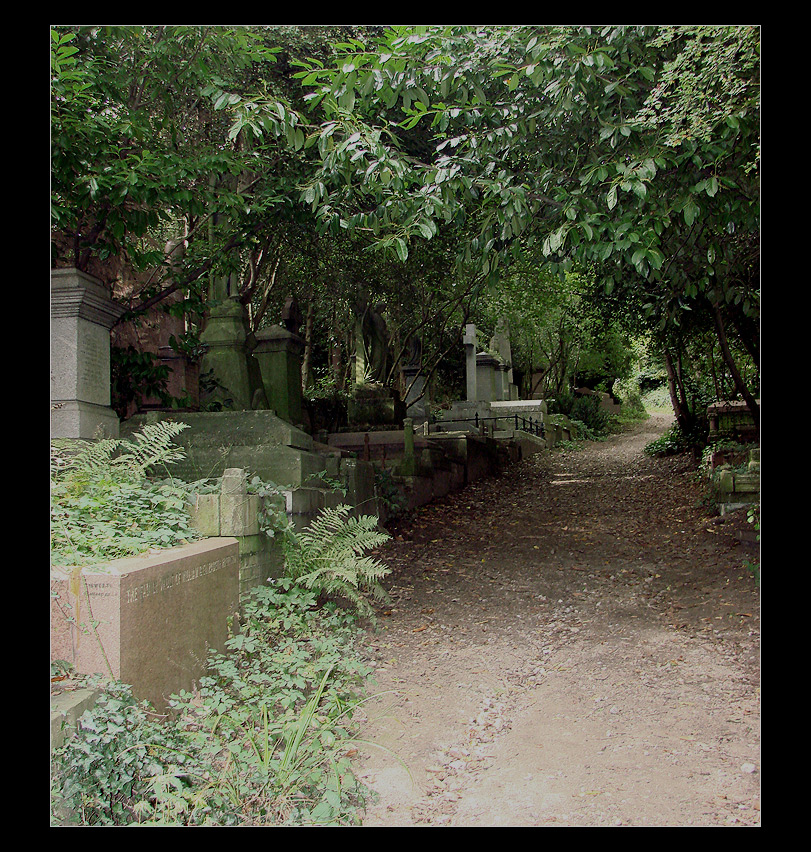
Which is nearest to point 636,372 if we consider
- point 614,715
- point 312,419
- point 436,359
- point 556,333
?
point 556,333

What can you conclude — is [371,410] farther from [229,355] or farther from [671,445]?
[671,445]

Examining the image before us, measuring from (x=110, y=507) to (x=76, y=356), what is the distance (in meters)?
2.43

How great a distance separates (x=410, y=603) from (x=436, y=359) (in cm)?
1367

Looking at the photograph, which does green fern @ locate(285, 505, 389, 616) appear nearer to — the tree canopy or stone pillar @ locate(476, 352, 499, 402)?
the tree canopy

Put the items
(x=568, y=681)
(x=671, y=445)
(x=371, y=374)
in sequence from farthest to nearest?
(x=671, y=445) < (x=371, y=374) < (x=568, y=681)

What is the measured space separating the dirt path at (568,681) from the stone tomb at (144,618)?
3.94 ft

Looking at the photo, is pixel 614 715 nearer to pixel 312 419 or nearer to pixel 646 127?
pixel 646 127

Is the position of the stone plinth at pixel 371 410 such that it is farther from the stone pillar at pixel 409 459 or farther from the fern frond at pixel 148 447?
the fern frond at pixel 148 447

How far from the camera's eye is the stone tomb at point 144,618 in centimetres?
333

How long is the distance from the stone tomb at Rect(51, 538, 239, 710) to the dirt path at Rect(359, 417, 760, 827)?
1200 millimetres

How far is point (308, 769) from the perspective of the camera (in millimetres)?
3508

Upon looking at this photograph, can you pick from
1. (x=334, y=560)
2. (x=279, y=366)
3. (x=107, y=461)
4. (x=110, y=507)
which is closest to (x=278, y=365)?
(x=279, y=366)

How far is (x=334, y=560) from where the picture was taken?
5793 mm

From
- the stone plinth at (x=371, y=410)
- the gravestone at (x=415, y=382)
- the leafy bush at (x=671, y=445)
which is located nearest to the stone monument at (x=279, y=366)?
the stone plinth at (x=371, y=410)
